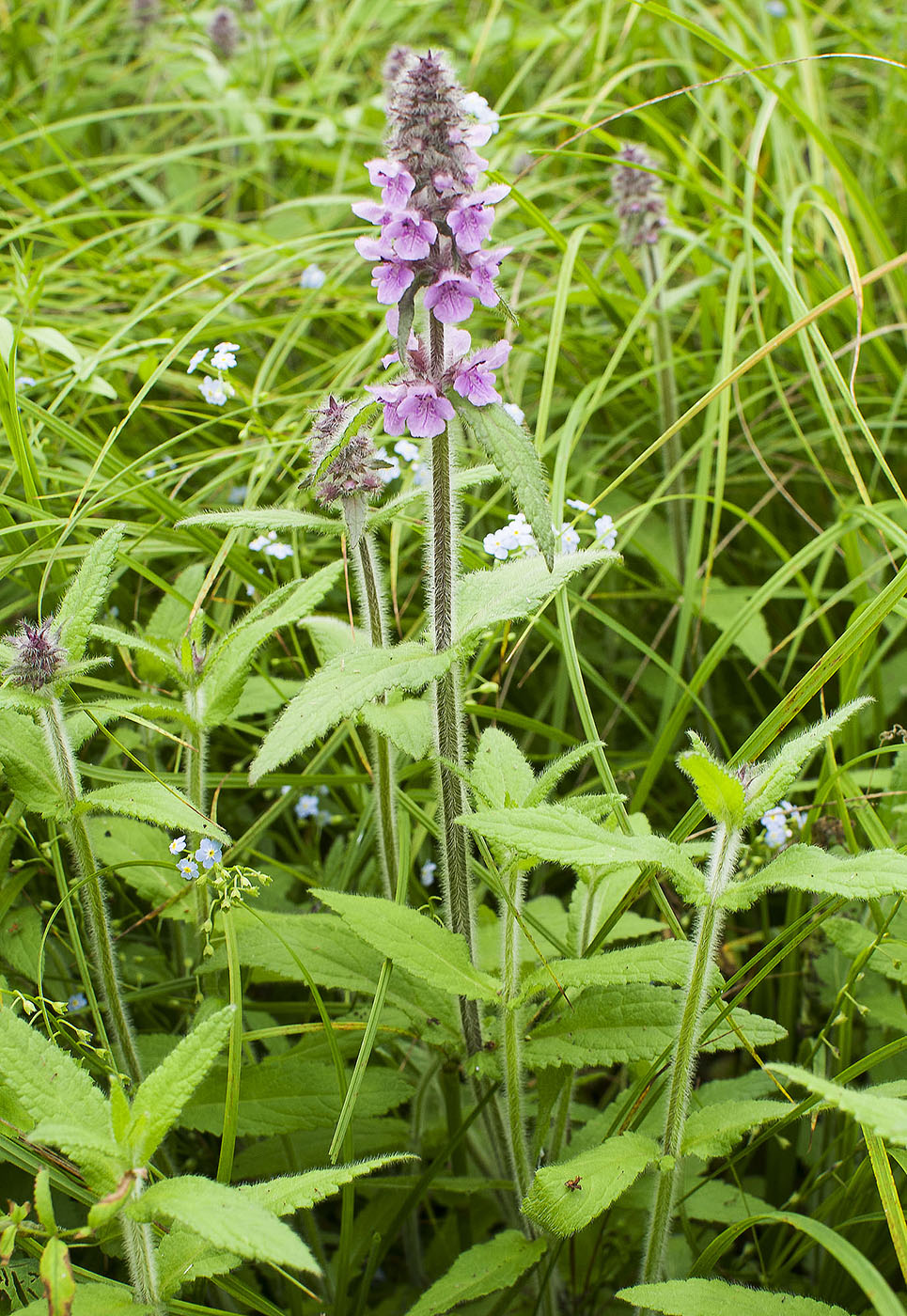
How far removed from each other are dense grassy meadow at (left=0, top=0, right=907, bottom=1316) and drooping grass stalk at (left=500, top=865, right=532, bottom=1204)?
0.03 ft

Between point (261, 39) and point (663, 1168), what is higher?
point (261, 39)

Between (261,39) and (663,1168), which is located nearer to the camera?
(663,1168)

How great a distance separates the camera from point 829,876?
1.54 metres

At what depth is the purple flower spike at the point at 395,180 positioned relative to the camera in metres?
1.69

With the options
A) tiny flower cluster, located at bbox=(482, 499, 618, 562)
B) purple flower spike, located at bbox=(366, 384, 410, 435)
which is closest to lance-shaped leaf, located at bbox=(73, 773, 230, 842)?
purple flower spike, located at bbox=(366, 384, 410, 435)

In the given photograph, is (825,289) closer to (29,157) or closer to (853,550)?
(853,550)

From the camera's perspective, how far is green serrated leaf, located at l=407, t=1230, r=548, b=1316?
1779 mm

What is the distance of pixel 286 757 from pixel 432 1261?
155 cm

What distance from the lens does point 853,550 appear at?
9.71 feet

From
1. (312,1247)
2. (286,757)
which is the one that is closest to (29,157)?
(286,757)

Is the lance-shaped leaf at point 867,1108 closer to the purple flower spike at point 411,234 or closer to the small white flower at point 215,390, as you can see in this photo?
the purple flower spike at point 411,234

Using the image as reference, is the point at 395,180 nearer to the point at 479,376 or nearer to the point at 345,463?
the point at 479,376

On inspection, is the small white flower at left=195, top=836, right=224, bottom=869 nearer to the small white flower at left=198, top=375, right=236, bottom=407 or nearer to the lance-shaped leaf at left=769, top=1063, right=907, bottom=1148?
the lance-shaped leaf at left=769, top=1063, right=907, bottom=1148

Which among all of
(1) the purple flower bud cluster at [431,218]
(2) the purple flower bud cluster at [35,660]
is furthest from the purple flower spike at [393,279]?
(2) the purple flower bud cluster at [35,660]
